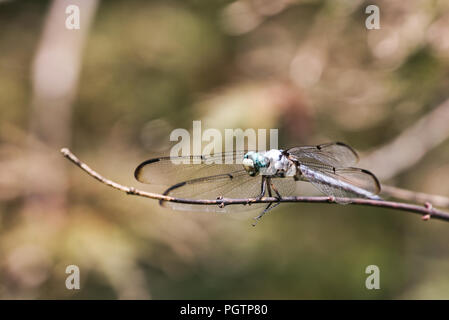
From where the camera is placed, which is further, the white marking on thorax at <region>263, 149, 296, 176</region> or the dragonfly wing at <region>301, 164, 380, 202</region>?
the white marking on thorax at <region>263, 149, 296, 176</region>

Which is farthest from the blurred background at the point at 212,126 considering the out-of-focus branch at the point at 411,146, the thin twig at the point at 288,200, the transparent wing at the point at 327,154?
the thin twig at the point at 288,200

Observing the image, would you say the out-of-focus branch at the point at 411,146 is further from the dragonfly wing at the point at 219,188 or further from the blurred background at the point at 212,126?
the dragonfly wing at the point at 219,188

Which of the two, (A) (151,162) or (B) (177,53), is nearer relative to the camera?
(A) (151,162)

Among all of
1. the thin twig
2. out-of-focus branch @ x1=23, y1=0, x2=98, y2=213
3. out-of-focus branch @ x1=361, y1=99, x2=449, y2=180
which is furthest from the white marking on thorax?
out-of-focus branch @ x1=23, y1=0, x2=98, y2=213

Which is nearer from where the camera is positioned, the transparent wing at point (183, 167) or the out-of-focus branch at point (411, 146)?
the transparent wing at point (183, 167)

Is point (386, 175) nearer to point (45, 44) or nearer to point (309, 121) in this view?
point (309, 121)

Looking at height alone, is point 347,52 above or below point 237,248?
above

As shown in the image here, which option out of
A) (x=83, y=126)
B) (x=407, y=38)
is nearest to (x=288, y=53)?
(x=407, y=38)
